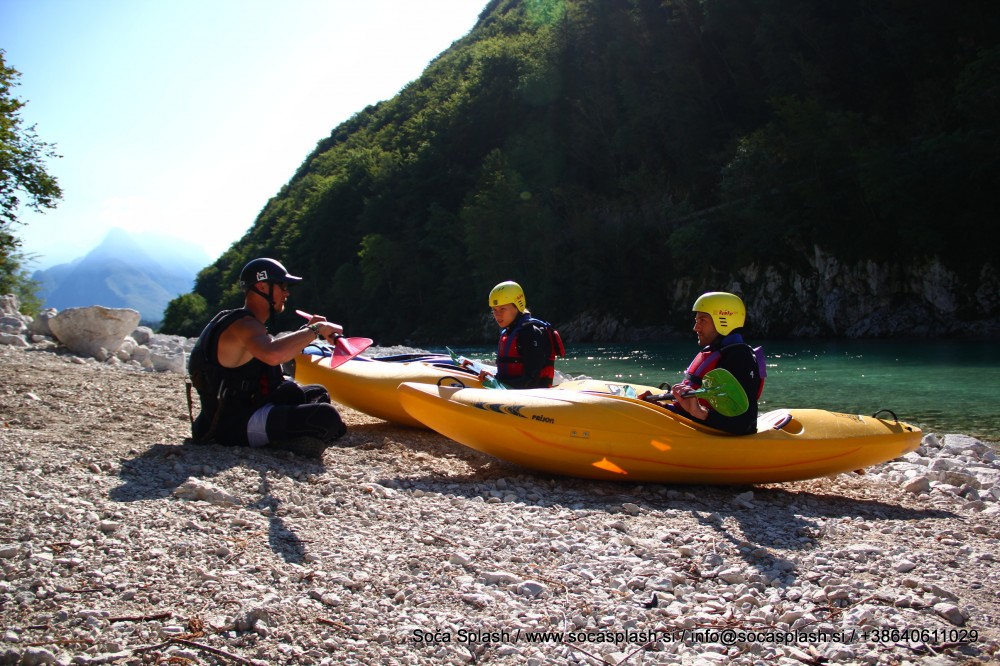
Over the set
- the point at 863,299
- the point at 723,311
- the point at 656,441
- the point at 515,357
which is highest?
the point at 863,299

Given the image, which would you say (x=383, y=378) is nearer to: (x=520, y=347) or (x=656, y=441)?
(x=520, y=347)

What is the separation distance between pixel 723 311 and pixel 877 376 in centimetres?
1181

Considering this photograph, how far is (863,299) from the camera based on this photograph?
93.2 feet

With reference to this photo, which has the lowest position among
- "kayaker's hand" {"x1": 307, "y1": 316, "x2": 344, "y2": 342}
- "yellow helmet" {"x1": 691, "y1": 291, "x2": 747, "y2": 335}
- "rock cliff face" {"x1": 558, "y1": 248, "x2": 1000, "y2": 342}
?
"kayaker's hand" {"x1": 307, "y1": 316, "x2": 344, "y2": 342}

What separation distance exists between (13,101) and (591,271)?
1130 inches

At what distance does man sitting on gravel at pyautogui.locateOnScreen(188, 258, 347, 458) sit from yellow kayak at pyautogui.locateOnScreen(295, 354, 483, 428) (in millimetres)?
1457

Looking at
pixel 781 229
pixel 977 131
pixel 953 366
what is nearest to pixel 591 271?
pixel 781 229

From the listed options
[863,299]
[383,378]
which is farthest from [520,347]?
[863,299]

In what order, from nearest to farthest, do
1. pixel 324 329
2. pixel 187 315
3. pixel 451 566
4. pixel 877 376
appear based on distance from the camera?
1. pixel 451 566
2. pixel 324 329
3. pixel 877 376
4. pixel 187 315

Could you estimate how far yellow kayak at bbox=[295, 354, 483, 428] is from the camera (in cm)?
677

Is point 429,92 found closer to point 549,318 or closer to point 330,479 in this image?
point 549,318

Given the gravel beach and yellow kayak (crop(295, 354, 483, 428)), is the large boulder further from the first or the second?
the gravel beach

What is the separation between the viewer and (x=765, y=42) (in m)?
36.0

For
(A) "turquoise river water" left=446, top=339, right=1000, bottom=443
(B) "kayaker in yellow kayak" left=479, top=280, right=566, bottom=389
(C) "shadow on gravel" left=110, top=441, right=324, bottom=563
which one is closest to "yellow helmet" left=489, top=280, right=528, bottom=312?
(B) "kayaker in yellow kayak" left=479, top=280, right=566, bottom=389
